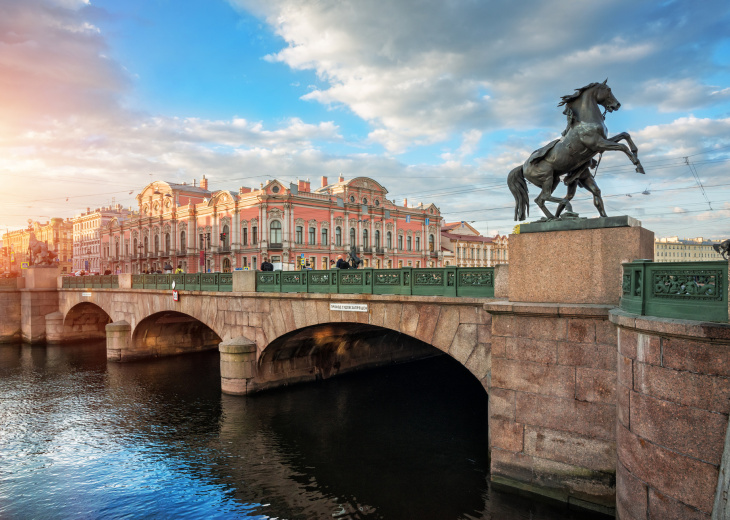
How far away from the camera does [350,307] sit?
12789mm

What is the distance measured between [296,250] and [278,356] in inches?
1105

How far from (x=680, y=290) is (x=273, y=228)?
1588 inches

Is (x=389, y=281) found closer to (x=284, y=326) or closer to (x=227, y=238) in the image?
(x=284, y=326)

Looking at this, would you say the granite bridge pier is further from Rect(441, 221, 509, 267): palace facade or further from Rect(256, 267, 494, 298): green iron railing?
Rect(441, 221, 509, 267): palace facade

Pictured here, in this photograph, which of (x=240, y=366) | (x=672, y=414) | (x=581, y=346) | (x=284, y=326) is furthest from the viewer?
(x=240, y=366)

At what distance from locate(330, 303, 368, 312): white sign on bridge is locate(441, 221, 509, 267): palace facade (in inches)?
1870

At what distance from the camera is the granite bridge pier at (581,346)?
538 cm

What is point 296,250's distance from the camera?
44.4 m

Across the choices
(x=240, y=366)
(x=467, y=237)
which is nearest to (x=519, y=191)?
(x=240, y=366)

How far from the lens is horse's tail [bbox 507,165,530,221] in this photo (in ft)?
31.7

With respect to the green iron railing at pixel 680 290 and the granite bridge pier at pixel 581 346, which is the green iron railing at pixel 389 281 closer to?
the granite bridge pier at pixel 581 346

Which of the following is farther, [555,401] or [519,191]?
[519,191]

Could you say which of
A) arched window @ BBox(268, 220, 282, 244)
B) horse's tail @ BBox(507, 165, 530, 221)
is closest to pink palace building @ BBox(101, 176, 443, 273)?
arched window @ BBox(268, 220, 282, 244)

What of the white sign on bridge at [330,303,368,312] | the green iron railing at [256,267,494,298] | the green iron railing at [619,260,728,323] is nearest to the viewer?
the green iron railing at [619,260,728,323]
